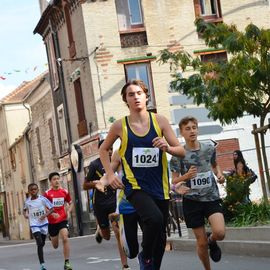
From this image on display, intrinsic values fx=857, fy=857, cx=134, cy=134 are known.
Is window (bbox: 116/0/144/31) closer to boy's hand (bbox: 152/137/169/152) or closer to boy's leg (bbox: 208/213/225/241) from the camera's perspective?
boy's leg (bbox: 208/213/225/241)

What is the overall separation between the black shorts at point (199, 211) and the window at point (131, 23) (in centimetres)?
2331

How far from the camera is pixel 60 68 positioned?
1452 inches

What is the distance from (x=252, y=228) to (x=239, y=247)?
46 cm

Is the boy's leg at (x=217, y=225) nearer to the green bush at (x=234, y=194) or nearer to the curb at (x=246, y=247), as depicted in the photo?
the curb at (x=246, y=247)

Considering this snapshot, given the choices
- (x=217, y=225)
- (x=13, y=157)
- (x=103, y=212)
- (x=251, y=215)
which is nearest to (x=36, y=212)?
(x=103, y=212)

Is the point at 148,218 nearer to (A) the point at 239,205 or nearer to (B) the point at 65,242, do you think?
(B) the point at 65,242

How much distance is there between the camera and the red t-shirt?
47.1 feet

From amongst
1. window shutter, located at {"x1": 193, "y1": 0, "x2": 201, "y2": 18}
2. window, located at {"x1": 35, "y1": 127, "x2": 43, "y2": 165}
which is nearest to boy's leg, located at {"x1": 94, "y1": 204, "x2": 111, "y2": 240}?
window shutter, located at {"x1": 193, "y1": 0, "x2": 201, "y2": 18}

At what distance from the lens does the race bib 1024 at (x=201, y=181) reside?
8.83 metres

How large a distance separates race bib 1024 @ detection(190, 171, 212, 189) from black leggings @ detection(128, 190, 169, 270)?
4.59 ft

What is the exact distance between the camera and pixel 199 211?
8867mm

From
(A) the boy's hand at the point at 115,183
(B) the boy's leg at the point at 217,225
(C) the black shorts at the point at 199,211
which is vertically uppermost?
(A) the boy's hand at the point at 115,183

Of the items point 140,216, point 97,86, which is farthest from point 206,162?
point 97,86

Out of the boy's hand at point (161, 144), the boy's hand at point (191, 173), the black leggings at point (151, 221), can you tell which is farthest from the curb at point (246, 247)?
the boy's hand at point (161, 144)
